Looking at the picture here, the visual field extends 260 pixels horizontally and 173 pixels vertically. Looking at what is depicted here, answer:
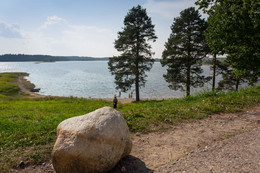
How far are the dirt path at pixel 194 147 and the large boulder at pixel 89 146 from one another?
0.56 m

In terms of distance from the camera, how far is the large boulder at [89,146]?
3799mm

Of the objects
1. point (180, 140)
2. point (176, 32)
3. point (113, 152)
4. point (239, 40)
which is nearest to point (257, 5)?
point (239, 40)

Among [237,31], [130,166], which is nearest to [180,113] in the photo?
[130,166]

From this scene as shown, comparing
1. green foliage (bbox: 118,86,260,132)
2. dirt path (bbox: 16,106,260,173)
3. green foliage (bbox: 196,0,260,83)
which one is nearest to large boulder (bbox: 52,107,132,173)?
dirt path (bbox: 16,106,260,173)

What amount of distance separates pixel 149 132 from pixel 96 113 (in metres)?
2.83

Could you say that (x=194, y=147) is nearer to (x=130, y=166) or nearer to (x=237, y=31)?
(x=130, y=166)

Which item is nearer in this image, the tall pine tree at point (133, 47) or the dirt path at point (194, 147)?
the dirt path at point (194, 147)

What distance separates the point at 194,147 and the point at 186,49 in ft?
63.5

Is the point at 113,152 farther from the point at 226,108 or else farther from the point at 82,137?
the point at 226,108

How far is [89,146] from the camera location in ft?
12.5

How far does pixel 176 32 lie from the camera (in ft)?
75.6

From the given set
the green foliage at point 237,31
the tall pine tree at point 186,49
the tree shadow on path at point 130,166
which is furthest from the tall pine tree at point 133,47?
the tree shadow on path at point 130,166

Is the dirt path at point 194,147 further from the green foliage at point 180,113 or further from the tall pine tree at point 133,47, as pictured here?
the tall pine tree at point 133,47

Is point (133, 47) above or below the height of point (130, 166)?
above
